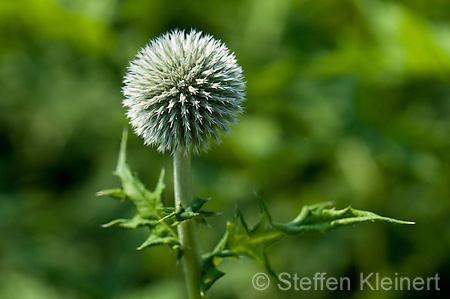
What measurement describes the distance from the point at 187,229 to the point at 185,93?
450mm

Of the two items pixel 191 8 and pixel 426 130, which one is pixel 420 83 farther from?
pixel 191 8

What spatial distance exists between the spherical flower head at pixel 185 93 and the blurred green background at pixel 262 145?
1480mm

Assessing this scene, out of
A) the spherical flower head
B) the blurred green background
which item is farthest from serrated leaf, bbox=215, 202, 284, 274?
the blurred green background

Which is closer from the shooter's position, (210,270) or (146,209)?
(210,270)

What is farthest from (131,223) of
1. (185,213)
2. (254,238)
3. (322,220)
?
(322,220)

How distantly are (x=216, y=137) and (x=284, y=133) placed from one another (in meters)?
2.13

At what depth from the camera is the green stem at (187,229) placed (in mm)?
1556

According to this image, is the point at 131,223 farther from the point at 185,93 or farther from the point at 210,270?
the point at 185,93

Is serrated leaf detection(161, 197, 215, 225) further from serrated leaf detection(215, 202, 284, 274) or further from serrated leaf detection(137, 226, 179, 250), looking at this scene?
serrated leaf detection(215, 202, 284, 274)

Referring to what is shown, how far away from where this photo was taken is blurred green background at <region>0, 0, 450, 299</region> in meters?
3.20

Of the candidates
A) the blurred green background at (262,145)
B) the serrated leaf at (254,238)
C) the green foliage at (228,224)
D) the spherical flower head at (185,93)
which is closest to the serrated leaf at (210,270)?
the green foliage at (228,224)

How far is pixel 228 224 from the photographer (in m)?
1.68

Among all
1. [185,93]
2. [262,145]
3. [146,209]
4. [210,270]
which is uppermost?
[262,145]

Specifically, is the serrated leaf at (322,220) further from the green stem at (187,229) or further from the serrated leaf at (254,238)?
the green stem at (187,229)
